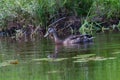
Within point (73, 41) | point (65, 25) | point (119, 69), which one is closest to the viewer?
point (119, 69)

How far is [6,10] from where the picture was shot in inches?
846

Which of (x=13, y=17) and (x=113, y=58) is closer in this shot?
(x=113, y=58)

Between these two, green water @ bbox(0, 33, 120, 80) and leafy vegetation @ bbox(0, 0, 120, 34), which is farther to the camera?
leafy vegetation @ bbox(0, 0, 120, 34)

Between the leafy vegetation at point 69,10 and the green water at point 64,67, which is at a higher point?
the leafy vegetation at point 69,10

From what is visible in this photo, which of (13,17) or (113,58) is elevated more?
(13,17)

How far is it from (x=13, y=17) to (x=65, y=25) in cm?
240

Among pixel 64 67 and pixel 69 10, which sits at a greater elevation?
pixel 69 10

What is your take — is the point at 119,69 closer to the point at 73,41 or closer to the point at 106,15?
the point at 73,41

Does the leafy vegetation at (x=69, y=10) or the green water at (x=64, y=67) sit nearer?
the green water at (x=64, y=67)

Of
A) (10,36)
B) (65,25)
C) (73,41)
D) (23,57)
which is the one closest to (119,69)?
(23,57)

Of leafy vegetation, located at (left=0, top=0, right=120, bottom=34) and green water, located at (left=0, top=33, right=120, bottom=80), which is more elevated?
leafy vegetation, located at (left=0, top=0, right=120, bottom=34)

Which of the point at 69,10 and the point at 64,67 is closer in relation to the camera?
the point at 64,67

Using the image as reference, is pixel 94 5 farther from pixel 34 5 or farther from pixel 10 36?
pixel 10 36

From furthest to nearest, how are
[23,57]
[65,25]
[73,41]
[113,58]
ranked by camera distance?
[65,25] < [73,41] < [23,57] < [113,58]
